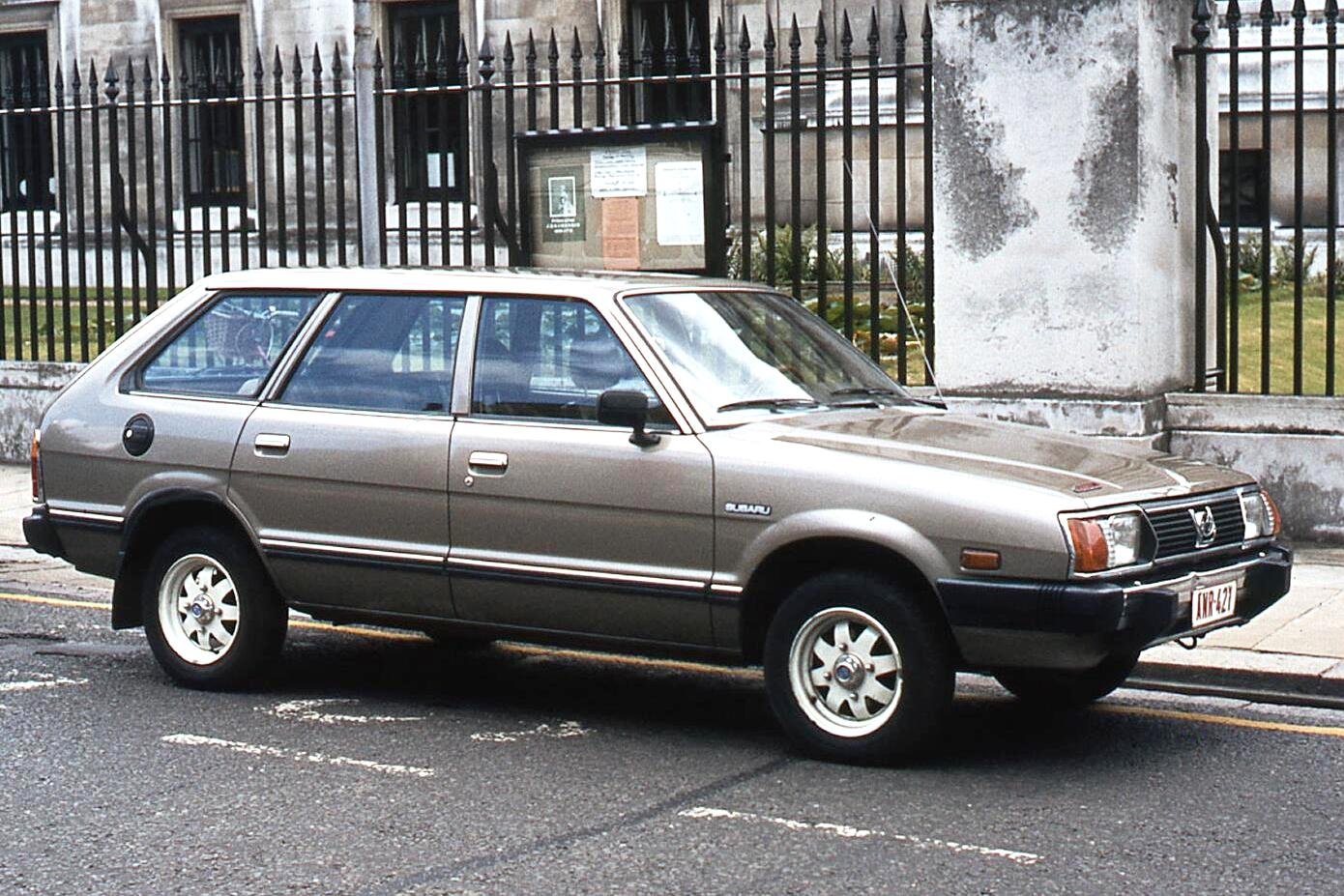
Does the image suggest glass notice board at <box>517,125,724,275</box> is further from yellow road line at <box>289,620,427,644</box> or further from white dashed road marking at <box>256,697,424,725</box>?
white dashed road marking at <box>256,697,424,725</box>

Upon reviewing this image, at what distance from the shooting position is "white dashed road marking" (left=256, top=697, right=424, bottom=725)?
7480 millimetres

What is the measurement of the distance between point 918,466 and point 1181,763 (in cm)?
136

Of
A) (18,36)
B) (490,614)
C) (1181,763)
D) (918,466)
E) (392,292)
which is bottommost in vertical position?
(1181,763)

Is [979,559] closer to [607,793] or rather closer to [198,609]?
[607,793]

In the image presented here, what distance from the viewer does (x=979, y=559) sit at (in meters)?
6.37

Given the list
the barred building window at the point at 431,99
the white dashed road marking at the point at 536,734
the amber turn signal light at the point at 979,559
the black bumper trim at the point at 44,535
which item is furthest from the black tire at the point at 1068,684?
the barred building window at the point at 431,99

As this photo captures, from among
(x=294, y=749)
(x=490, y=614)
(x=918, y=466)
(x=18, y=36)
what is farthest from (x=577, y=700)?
(x=18, y=36)

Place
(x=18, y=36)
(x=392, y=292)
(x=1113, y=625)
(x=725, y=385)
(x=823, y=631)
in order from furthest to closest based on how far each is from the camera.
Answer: (x=18, y=36)
(x=392, y=292)
(x=725, y=385)
(x=823, y=631)
(x=1113, y=625)

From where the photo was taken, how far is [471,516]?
7281 mm

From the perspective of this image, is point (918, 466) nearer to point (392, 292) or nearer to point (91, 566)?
point (392, 292)

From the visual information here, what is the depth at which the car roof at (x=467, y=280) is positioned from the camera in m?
7.46

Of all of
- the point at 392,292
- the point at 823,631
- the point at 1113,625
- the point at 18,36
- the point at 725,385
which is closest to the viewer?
the point at 1113,625

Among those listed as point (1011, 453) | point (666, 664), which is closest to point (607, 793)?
point (1011, 453)

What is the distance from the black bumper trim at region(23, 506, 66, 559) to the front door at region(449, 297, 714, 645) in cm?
199
